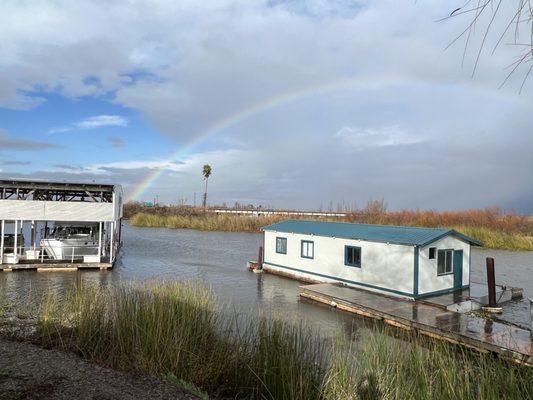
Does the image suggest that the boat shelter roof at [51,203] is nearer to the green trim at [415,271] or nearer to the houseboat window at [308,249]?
the houseboat window at [308,249]

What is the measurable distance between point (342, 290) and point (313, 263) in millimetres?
3831

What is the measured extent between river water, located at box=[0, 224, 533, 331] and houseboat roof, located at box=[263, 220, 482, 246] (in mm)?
2889

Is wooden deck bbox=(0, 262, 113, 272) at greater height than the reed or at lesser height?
lesser

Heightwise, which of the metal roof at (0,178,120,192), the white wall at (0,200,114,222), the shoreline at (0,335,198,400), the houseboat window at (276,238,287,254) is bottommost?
the shoreline at (0,335,198,400)

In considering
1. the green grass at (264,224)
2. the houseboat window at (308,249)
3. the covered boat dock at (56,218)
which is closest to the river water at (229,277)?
the covered boat dock at (56,218)

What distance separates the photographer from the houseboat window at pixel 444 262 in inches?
675

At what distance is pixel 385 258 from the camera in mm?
17406

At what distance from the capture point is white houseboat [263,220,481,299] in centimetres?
1648

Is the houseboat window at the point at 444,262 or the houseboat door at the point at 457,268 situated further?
the houseboat door at the point at 457,268

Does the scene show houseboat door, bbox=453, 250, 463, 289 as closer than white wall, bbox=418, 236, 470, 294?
No

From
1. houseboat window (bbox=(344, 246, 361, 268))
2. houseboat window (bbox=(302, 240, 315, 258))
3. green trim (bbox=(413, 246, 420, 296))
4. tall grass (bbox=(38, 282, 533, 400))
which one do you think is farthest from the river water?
green trim (bbox=(413, 246, 420, 296))

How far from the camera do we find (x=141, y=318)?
6953mm

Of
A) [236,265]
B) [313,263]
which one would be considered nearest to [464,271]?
[313,263]

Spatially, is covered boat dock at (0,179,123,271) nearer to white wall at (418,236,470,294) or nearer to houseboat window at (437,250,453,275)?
white wall at (418,236,470,294)
